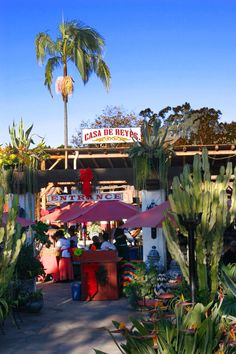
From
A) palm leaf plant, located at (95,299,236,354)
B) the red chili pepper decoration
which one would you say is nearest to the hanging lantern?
the red chili pepper decoration

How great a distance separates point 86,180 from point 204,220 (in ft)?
26.8

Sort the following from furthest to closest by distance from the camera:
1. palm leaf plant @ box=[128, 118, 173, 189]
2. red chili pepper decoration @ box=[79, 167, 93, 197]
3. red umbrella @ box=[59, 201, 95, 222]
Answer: red chili pepper decoration @ box=[79, 167, 93, 197] → red umbrella @ box=[59, 201, 95, 222] → palm leaf plant @ box=[128, 118, 173, 189]

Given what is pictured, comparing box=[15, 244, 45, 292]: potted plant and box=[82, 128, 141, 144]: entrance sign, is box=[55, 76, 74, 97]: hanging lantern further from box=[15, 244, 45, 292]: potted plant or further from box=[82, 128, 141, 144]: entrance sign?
box=[15, 244, 45, 292]: potted plant

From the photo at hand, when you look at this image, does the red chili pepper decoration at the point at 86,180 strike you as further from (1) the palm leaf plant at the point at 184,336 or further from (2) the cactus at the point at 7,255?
(1) the palm leaf plant at the point at 184,336

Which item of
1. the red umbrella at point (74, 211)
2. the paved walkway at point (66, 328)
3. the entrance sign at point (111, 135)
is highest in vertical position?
the entrance sign at point (111, 135)

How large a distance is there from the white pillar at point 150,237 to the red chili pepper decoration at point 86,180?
90.1 inches

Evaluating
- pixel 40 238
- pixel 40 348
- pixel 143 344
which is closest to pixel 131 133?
pixel 40 238

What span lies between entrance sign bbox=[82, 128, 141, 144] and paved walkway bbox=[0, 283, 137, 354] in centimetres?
805

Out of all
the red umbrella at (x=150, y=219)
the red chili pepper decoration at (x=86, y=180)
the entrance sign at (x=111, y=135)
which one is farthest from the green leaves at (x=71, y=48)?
the red umbrella at (x=150, y=219)

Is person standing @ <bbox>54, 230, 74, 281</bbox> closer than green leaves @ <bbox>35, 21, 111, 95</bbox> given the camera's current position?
Yes

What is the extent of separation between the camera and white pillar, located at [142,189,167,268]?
14844mm

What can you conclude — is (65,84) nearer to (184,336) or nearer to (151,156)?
(151,156)

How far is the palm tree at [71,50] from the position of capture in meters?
29.2

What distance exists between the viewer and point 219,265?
9.95m
